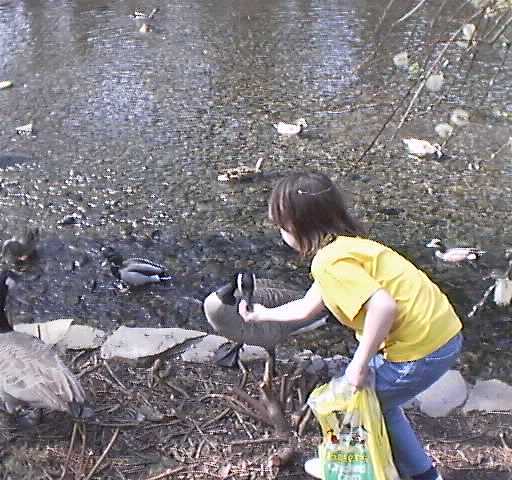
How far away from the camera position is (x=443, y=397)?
282cm

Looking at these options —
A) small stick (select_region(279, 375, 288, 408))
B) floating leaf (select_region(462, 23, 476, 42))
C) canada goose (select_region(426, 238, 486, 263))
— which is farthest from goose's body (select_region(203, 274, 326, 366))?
floating leaf (select_region(462, 23, 476, 42))

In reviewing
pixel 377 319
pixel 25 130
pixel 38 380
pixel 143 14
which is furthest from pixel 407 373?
pixel 143 14

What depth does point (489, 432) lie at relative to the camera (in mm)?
2646

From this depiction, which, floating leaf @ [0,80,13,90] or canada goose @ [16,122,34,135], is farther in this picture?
floating leaf @ [0,80,13,90]

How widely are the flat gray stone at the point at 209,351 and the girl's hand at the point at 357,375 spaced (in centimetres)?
116

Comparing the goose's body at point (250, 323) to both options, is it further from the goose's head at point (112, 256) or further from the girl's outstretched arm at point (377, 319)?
the goose's head at point (112, 256)

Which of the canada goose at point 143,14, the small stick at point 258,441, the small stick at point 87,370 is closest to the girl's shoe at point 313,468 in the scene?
the small stick at point 258,441

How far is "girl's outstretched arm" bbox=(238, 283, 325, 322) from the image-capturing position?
212 centimetres

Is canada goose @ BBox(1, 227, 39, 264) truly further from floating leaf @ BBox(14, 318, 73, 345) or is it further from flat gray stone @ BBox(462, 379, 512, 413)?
flat gray stone @ BBox(462, 379, 512, 413)

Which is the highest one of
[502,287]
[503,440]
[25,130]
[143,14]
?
[502,287]

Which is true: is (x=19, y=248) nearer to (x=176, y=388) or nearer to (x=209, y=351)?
(x=209, y=351)

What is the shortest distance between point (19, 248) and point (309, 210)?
255cm

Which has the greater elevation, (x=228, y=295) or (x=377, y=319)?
(x=377, y=319)

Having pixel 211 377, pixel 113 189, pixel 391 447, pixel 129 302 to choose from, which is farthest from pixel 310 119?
pixel 391 447
